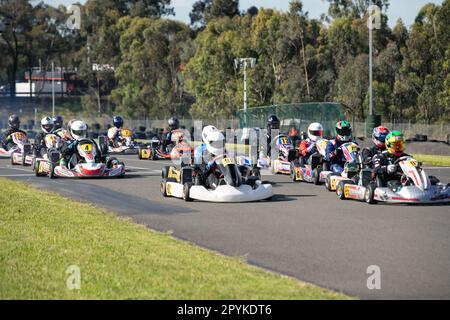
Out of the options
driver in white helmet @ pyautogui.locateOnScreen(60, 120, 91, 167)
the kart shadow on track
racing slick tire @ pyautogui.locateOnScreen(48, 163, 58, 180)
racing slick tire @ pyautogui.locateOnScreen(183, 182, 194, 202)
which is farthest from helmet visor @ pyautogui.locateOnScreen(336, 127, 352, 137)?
racing slick tire @ pyautogui.locateOnScreen(48, 163, 58, 180)

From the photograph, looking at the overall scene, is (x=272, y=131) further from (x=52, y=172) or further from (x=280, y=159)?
(x=52, y=172)

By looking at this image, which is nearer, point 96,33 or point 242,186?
point 242,186

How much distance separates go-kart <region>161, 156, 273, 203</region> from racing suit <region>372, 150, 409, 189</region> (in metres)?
1.88

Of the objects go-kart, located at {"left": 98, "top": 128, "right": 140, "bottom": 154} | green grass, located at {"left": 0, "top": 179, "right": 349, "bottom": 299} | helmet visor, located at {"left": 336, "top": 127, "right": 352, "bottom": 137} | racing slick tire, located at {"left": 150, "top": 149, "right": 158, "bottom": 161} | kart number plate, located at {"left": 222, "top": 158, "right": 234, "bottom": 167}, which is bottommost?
green grass, located at {"left": 0, "top": 179, "right": 349, "bottom": 299}

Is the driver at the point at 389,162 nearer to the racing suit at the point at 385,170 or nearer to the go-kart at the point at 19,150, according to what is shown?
the racing suit at the point at 385,170

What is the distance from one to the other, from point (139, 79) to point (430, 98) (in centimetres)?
2968

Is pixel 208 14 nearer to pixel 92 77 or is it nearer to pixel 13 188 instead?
pixel 92 77

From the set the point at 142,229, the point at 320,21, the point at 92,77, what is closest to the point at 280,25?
the point at 320,21

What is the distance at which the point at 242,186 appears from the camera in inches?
613

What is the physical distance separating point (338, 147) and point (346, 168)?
1829 mm

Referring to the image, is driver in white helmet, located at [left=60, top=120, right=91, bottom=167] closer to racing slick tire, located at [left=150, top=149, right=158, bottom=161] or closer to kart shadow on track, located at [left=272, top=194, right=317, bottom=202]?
kart shadow on track, located at [left=272, top=194, right=317, bottom=202]

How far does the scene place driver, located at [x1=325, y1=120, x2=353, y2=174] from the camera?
18.7 metres

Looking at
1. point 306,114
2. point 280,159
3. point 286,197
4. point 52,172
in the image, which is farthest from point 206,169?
point 306,114

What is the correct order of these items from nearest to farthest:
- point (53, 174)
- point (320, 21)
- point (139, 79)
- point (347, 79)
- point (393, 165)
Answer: point (393, 165) → point (53, 174) → point (347, 79) → point (320, 21) → point (139, 79)
